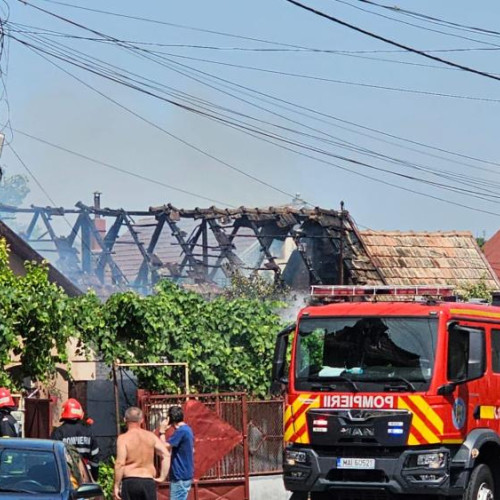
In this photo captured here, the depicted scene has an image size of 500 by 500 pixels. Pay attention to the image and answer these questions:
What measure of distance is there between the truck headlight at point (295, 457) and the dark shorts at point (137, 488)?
7.38 feet

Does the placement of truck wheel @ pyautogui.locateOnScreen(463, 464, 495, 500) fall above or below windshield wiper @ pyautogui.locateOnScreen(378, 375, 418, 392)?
below

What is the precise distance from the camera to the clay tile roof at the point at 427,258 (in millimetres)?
38000

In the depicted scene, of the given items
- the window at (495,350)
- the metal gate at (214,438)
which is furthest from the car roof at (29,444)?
the metal gate at (214,438)

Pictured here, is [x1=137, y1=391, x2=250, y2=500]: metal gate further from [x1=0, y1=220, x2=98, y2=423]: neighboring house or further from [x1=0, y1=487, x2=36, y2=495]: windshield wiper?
[x1=0, y1=487, x2=36, y2=495]: windshield wiper

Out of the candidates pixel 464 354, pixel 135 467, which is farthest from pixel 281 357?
pixel 135 467

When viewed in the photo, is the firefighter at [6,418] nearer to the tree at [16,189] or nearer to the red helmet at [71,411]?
the red helmet at [71,411]

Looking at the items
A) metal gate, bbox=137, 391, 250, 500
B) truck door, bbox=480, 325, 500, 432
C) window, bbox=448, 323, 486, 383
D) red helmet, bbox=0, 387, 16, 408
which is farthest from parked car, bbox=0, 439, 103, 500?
metal gate, bbox=137, 391, 250, 500

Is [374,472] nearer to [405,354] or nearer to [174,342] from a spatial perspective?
[405,354]

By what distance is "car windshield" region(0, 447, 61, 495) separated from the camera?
33.6ft

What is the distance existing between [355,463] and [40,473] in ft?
13.5

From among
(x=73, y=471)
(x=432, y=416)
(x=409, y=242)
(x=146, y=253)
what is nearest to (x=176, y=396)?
(x=432, y=416)

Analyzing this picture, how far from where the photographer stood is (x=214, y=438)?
17.2 metres

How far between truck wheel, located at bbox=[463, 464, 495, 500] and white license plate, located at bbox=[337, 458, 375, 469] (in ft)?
3.52

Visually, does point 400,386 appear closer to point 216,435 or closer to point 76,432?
point 76,432
